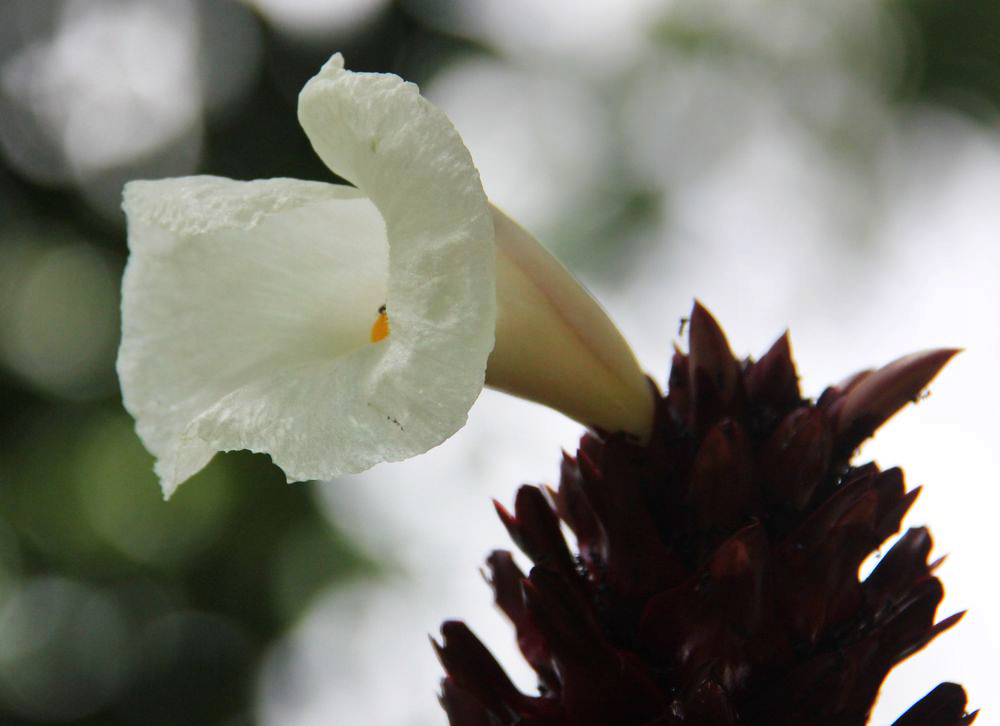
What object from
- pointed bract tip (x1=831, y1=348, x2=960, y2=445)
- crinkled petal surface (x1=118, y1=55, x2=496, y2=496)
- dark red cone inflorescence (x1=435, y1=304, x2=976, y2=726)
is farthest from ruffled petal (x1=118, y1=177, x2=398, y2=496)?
pointed bract tip (x1=831, y1=348, x2=960, y2=445)

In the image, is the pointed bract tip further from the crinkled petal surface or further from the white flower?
the crinkled petal surface

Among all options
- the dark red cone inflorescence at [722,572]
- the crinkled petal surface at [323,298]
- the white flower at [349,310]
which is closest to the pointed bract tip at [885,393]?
the dark red cone inflorescence at [722,572]

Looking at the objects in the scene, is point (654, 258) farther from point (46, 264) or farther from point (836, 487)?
point (836, 487)

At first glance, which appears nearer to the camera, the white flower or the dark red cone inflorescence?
the white flower

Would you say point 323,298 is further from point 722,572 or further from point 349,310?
point 722,572

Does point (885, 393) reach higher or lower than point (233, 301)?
higher

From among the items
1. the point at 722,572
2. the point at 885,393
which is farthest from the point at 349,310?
the point at 885,393

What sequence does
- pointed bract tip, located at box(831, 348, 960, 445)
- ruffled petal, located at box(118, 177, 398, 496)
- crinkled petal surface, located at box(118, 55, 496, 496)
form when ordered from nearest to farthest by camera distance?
crinkled petal surface, located at box(118, 55, 496, 496) → ruffled petal, located at box(118, 177, 398, 496) → pointed bract tip, located at box(831, 348, 960, 445)
